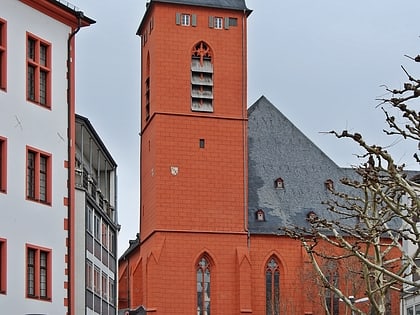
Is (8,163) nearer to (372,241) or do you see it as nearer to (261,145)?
(372,241)

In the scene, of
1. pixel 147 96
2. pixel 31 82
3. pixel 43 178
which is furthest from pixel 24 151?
pixel 147 96

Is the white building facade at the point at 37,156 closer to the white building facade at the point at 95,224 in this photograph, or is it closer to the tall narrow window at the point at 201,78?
the white building facade at the point at 95,224

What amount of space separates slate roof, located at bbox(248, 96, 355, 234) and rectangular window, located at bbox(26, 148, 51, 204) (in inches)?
1545

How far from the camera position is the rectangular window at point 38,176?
108ft

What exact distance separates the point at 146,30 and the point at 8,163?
44.3m

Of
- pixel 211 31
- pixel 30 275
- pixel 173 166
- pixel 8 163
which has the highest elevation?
pixel 211 31

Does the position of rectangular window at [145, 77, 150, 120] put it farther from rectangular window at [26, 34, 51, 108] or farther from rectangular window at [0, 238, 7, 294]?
rectangular window at [0, 238, 7, 294]

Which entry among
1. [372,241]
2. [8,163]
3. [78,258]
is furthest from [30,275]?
[372,241]

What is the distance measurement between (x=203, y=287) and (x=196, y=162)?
6.42 m

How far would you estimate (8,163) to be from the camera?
32.0 metres

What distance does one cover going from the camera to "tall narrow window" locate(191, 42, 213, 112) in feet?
238

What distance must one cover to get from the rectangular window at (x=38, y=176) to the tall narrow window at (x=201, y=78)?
38.7 metres

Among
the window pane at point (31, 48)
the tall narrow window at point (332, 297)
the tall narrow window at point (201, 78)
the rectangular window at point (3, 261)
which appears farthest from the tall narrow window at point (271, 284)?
the rectangular window at point (3, 261)

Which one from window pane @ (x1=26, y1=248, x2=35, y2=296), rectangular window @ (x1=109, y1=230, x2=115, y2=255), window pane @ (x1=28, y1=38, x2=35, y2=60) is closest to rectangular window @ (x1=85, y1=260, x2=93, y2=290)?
rectangular window @ (x1=109, y1=230, x2=115, y2=255)
